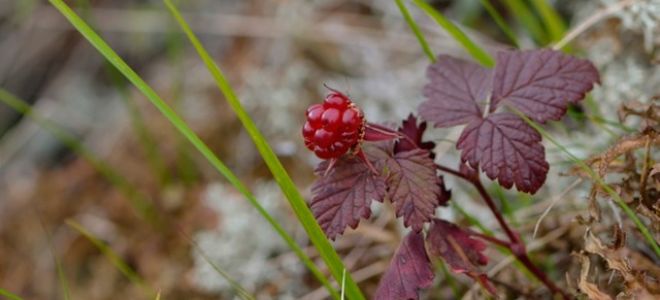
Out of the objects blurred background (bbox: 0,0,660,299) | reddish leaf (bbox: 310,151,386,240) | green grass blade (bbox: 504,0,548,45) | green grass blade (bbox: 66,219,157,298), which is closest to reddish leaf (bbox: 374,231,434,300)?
reddish leaf (bbox: 310,151,386,240)

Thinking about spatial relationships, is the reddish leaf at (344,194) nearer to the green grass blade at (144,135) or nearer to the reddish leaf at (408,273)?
the reddish leaf at (408,273)

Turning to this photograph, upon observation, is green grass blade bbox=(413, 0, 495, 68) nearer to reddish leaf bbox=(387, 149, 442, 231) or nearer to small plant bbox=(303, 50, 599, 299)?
small plant bbox=(303, 50, 599, 299)

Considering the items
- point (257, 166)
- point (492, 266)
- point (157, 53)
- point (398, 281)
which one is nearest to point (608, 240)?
point (492, 266)

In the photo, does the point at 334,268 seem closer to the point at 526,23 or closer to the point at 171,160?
the point at 526,23

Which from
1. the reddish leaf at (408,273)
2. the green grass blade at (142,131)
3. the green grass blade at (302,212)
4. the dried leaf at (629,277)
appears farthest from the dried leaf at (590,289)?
the green grass blade at (142,131)

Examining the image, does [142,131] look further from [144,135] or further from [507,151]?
[507,151]
